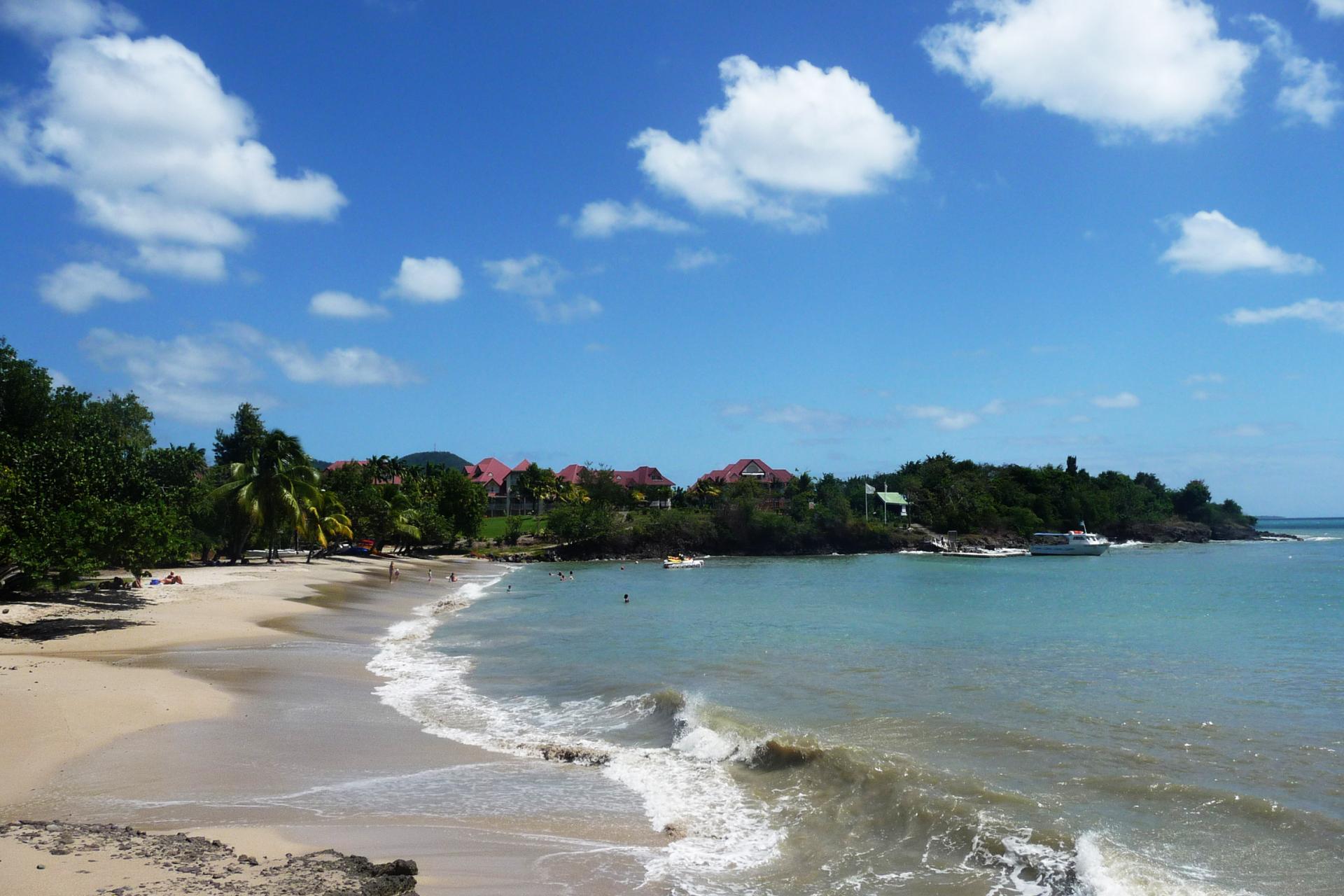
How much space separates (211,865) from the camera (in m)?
6.92

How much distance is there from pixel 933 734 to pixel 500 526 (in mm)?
96170

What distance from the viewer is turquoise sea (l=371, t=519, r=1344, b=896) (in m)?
8.71

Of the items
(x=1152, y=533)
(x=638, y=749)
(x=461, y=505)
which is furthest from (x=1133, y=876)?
(x=1152, y=533)

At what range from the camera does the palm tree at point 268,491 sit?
46156 millimetres

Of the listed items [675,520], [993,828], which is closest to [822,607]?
[993,828]

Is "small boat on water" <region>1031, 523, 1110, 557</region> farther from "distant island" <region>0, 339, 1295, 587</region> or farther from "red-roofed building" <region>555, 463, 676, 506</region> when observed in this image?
"red-roofed building" <region>555, 463, 676, 506</region>

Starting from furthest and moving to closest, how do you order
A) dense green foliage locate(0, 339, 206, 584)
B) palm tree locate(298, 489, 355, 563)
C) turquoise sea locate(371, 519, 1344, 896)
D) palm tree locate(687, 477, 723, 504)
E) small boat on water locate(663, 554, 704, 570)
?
palm tree locate(687, 477, 723, 504)
small boat on water locate(663, 554, 704, 570)
palm tree locate(298, 489, 355, 563)
dense green foliage locate(0, 339, 206, 584)
turquoise sea locate(371, 519, 1344, 896)

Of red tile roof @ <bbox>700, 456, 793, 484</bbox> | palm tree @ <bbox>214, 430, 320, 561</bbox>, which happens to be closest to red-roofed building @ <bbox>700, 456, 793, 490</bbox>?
red tile roof @ <bbox>700, 456, 793, 484</bbox>

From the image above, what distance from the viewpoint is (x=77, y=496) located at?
23.5 m

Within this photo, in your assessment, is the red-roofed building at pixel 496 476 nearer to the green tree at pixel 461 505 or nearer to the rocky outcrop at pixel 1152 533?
the green tree at pixel 461 505

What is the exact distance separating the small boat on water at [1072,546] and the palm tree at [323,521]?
69222 mm

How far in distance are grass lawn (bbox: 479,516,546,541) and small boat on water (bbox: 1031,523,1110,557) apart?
56267 mm

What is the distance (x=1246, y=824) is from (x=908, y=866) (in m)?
4.49

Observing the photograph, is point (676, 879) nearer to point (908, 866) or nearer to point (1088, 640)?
point (908, 866)
